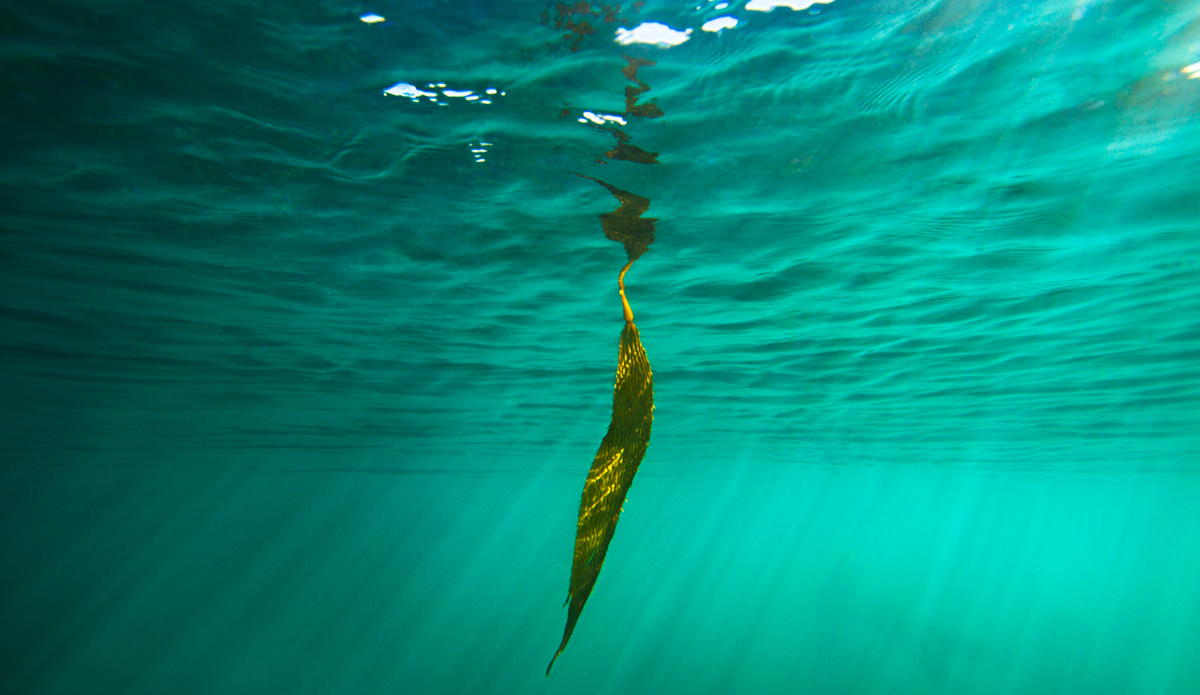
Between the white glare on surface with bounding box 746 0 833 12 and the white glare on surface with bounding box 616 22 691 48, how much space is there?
2.17 ft

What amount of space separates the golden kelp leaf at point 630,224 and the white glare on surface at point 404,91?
3.43 meters

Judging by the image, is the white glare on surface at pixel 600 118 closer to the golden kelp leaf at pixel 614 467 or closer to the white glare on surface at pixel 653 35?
the white glare on surface at pixel 653 35

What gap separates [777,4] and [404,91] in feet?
13.9

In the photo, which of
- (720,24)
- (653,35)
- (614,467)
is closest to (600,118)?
(653,35)

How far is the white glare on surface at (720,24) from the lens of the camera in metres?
6.02

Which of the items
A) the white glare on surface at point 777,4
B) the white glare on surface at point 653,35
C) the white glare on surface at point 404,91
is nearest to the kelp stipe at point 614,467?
the white glare on surface at point 653,35

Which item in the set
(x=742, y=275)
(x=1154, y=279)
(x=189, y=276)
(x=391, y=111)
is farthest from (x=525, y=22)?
(x=1154, y=279)

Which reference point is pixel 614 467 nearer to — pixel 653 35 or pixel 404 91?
pixel 653 35

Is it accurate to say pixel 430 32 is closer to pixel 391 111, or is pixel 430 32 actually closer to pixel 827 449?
pixel 391 111

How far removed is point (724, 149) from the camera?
26.2ft

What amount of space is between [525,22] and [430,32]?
1.03m

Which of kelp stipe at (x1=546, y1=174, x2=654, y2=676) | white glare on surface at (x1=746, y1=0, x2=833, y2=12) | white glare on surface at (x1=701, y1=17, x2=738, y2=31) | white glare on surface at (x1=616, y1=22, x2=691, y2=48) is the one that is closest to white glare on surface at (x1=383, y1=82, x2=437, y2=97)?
white glare on surface at (x1=616, y1=22, x2=691, y2=48)

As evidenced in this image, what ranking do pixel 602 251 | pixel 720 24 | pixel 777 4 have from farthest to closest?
pixel 602 251, pixel 720 24, pixel 777 4

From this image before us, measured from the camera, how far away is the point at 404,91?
700cm
